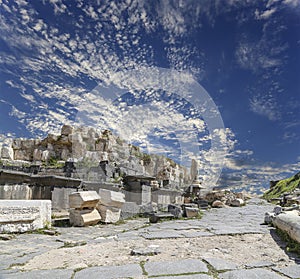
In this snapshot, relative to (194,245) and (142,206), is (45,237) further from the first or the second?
(142,206)

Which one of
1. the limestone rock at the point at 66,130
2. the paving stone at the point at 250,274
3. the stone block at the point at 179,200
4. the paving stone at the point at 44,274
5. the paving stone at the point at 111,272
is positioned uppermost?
the limestone rock at the point at 66,130

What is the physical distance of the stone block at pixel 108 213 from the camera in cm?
750

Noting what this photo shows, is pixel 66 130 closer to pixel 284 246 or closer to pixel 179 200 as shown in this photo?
pixel 179 200

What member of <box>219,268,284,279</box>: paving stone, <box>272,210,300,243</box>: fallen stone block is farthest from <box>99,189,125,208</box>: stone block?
<box>219,268,284,279</box>: paving stone

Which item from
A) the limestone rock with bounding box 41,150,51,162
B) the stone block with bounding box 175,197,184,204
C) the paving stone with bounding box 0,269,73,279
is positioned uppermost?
the limestone rock with bounding box 41,150,51,162

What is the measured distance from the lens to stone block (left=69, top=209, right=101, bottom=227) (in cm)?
691

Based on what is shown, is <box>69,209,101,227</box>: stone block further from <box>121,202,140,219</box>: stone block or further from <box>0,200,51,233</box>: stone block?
<box>121,202,140,219</box>: stone block

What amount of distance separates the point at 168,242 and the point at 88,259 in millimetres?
1558

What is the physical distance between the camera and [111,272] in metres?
2.75

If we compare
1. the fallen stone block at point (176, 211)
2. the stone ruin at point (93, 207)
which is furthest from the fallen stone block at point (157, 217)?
the stone ruin at point (93, 207)

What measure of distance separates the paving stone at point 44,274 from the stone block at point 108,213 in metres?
4.65

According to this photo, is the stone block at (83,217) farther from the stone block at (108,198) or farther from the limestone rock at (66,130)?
the limestone rock at (66,130)

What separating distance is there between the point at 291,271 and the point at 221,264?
741 mm

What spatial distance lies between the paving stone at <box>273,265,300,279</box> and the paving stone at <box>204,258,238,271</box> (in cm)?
48
